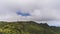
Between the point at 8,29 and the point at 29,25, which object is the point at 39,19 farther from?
the point at 8,29

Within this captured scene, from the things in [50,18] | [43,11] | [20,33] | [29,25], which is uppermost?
[43,11]

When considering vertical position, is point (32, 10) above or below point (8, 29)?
above

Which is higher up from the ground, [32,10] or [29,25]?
[32,10]

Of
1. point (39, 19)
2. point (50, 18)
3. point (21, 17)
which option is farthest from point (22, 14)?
point (50, 18)

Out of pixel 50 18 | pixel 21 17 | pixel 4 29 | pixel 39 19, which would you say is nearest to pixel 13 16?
pixel 21 17

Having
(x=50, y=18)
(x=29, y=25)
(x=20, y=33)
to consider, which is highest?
(x=50, y=18)

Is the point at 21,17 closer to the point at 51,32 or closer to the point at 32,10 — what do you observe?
the point at 32,10
